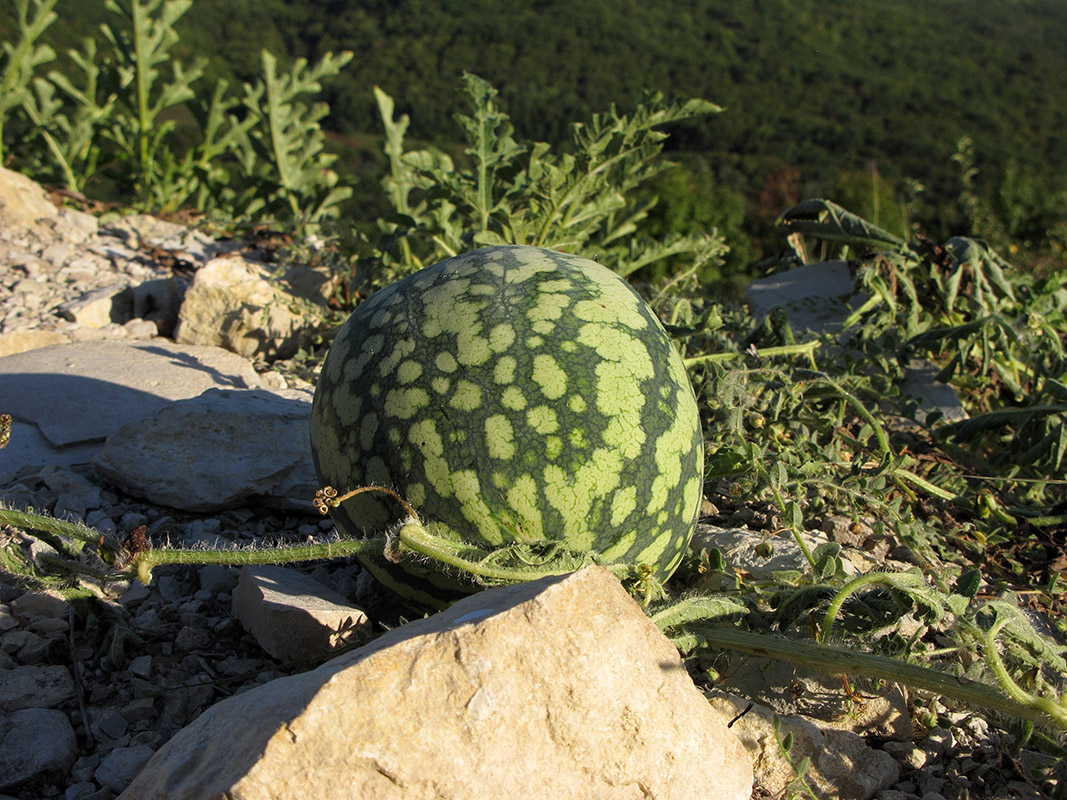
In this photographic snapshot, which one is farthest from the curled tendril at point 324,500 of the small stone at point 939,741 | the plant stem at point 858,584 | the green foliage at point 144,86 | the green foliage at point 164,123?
the green foliage at point 144,86

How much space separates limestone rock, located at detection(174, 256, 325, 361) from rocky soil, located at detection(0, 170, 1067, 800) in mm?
1128

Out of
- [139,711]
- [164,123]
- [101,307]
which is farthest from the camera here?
[164,123]

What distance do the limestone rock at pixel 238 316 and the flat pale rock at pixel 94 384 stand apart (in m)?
0.12

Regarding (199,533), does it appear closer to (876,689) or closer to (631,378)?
(631,378)

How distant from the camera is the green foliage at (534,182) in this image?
3365 millimetres

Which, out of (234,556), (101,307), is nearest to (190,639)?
(234,556)

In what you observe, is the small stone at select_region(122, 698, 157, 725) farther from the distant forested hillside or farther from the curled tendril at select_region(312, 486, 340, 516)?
the distant forested hillside

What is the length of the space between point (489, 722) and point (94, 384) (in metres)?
2.65

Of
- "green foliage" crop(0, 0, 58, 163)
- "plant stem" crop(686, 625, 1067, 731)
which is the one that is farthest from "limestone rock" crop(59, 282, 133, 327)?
"plant stem" crop(686, 625, 1067, 731)

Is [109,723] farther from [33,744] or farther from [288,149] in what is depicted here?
[288,149]

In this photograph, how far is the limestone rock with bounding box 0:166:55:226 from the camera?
→ 16.8 ft

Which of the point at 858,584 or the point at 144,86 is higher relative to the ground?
the point at 144,86

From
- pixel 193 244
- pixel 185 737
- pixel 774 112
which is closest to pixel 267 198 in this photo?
pixel 193 244

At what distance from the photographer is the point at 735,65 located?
132ft
